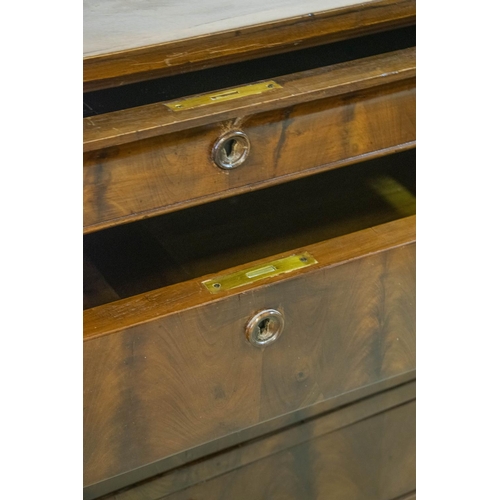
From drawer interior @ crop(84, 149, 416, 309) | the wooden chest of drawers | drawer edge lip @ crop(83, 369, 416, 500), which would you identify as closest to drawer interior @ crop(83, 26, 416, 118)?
the wooden chest of drawers

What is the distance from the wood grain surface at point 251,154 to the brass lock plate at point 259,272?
0.17 ft

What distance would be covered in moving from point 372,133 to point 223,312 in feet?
0.59

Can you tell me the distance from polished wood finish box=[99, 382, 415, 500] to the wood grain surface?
0.19 metres

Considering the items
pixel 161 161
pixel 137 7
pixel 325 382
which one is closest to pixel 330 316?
pixel 325 382

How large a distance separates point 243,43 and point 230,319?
0.64 ft

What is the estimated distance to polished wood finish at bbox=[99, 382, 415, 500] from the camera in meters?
0.64

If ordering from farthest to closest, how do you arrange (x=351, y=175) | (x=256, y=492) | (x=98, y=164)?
(x=351, y=175) < (x=256, y=492) < (x=98, y=164)

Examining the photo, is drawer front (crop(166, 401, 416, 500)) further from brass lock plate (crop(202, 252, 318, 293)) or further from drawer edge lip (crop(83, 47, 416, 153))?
drawer edge lip (crop(83, 47, 416, 153))

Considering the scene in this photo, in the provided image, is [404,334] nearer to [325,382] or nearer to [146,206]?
[325,382]

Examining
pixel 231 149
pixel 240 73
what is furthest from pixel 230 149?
pixel 240 73

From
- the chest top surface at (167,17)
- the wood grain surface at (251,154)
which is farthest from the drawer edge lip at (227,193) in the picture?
the chest top surface at (167,17)

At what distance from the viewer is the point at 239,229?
0.73 meters

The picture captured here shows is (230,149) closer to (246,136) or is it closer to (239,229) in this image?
(246,136)

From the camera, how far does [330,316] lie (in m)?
0.63
